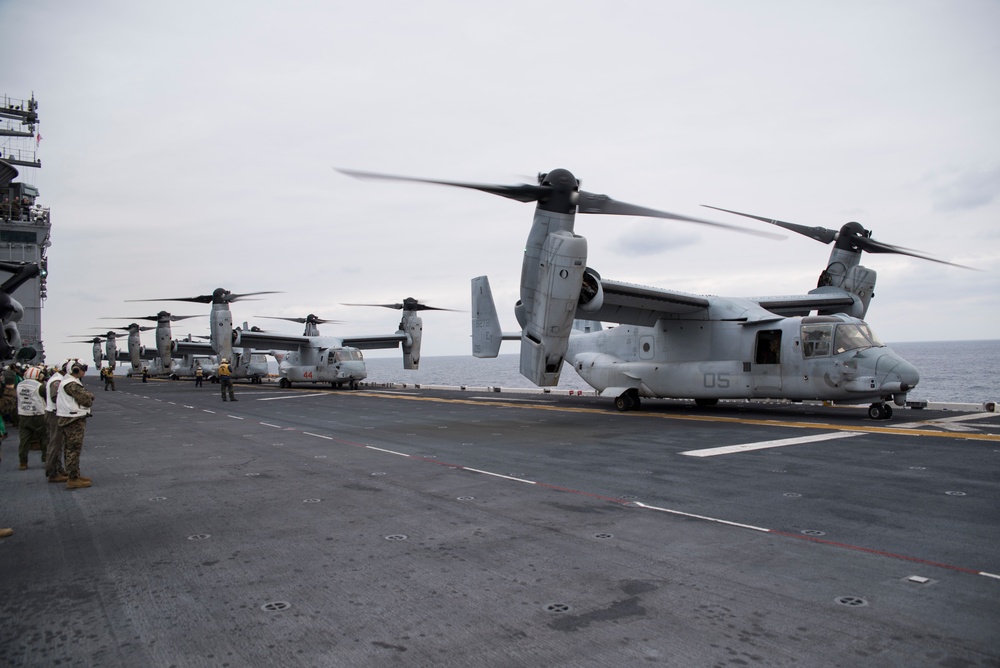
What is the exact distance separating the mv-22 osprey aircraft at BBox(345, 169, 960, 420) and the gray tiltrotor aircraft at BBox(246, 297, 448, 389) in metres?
16.7

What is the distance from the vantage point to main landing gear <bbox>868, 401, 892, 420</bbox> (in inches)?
598

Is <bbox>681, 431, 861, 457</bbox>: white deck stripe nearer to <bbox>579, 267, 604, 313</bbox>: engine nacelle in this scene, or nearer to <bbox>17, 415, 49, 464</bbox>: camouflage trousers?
<bbox>579, 267, 604, 313</bbox>: engine nacelle

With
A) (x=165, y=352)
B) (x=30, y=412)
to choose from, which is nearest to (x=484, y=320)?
(x=30, y=412)

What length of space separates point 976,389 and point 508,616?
60765mm

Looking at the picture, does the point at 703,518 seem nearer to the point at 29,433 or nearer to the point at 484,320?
the point at 29,433

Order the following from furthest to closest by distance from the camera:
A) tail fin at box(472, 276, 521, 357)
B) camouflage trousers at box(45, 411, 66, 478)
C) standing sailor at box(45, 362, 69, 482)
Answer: tail fin at box(472, 276, 521, 357) < camouflage trousers at box(45, 411, 66, 478) < standing sailor at box(45, 362, 69, 482)

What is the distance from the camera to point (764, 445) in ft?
37.6

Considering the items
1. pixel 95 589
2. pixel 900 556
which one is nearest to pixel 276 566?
pixel 95 589

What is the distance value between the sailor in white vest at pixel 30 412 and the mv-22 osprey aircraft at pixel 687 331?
263 inches

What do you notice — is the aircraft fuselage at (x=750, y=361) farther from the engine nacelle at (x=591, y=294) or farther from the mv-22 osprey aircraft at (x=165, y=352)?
the mv-22 osprey aircraft at (x=165, y=352)

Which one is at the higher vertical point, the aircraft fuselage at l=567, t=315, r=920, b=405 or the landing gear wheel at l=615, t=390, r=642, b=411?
the aircraft fuselage at l=567, t=315, r=920, b=405

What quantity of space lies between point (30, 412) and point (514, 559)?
10.1 m


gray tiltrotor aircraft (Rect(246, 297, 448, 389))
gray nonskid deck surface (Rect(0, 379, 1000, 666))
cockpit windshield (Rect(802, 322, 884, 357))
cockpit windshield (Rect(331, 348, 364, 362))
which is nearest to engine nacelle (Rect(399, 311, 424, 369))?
gray tiltrotor aircraft (Rect(246, 297, 448, 389))

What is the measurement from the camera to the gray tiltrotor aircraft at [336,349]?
3738 centimetres
